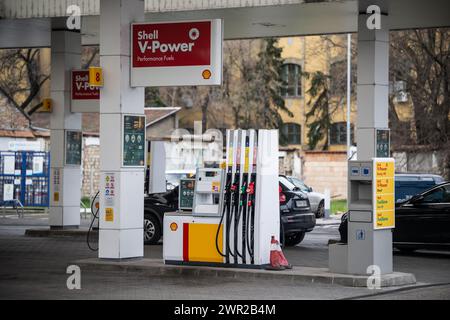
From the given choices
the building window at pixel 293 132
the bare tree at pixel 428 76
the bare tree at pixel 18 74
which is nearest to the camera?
the bare tree at pixel 428 76

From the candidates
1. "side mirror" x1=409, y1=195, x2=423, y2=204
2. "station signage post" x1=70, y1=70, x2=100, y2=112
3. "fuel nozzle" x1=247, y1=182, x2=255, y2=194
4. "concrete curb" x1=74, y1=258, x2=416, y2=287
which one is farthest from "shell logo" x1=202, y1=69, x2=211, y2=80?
"station signage post" x1=70, y1=70, x2=100, y2=112

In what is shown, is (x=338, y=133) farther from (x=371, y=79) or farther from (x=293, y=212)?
(x=371, y=79)

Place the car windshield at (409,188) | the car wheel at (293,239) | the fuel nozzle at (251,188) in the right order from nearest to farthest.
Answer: the fuel nozzle at (251,188)
the car wheel at (293,239)
the car windshield at (409,188)

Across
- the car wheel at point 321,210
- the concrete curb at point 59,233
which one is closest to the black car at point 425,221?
the concrete curb at point 59,233

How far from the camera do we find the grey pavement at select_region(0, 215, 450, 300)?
45.9 ft

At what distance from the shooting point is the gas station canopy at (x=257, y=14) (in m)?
20.3

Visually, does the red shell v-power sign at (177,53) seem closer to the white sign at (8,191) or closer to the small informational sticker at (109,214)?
the small informational sticker at (109,214)

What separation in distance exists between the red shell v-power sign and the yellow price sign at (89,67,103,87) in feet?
1.88

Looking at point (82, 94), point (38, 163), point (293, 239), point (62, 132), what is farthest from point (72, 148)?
point (38, 163)

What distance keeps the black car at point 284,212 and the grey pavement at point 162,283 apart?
766 millimetres

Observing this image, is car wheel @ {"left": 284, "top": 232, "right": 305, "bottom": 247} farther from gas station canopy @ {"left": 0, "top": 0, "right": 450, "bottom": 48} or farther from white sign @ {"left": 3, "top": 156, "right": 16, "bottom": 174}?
white sign @ {"left": 3, "top": 156, "right": 16, "bottom": 174}

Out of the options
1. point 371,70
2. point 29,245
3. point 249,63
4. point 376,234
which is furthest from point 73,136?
point 249,63

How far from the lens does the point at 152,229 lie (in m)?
22.7
